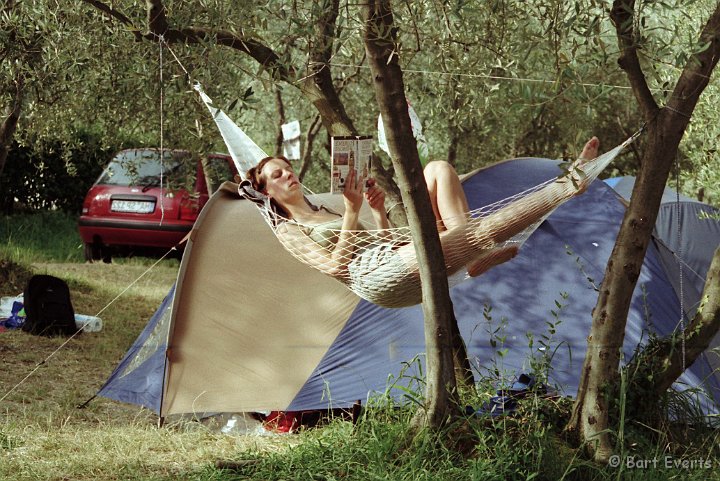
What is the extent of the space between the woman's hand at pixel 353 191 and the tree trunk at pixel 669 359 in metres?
1.17

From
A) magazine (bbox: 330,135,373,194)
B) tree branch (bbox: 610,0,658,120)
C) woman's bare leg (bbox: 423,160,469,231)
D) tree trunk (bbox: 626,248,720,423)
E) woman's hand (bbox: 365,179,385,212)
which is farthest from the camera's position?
Answer: woman's bare leg (bbox: 423,160,469,231)

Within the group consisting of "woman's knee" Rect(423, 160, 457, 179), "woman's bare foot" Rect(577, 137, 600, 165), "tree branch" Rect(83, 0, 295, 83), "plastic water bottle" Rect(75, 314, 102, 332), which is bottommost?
"plastic water bottle" Rect(75, 314, 102, 332)

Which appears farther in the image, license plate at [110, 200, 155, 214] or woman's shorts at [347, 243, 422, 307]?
license plate at [110, 200, 155, 214]

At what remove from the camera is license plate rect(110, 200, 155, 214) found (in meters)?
9.37

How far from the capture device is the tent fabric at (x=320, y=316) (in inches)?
180

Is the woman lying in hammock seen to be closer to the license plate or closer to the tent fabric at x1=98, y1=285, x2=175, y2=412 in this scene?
the tent fabric at x1=98, y1=285, x2=175, y2=412

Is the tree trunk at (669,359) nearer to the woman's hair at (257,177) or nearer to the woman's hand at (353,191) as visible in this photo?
the woman's hand at (353,191)

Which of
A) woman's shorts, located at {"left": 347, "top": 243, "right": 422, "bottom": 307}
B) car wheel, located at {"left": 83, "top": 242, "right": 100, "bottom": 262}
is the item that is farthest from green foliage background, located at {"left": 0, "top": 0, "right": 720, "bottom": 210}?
car wheel, located at {"left": 83, "top": 242, "right": 100, "bottom": 262}

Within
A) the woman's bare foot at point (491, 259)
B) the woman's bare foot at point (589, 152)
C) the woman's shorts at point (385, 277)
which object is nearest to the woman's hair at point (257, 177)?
the woman's shorts at point (385, 277)

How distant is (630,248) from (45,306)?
445cm

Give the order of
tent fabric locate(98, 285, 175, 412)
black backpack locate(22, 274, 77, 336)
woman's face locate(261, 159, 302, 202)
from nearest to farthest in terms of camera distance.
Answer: woman's face locate(261, 159, 302, 202) → tent fabric locate(98, 285, 175, 412) → black backpack locate(22, 274, 77, 336)

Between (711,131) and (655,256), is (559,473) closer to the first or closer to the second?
(655,256)

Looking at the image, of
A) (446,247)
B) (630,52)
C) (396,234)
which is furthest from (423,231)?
(630,52)

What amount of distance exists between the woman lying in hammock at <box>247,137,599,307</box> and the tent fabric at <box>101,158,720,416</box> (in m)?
0.57
